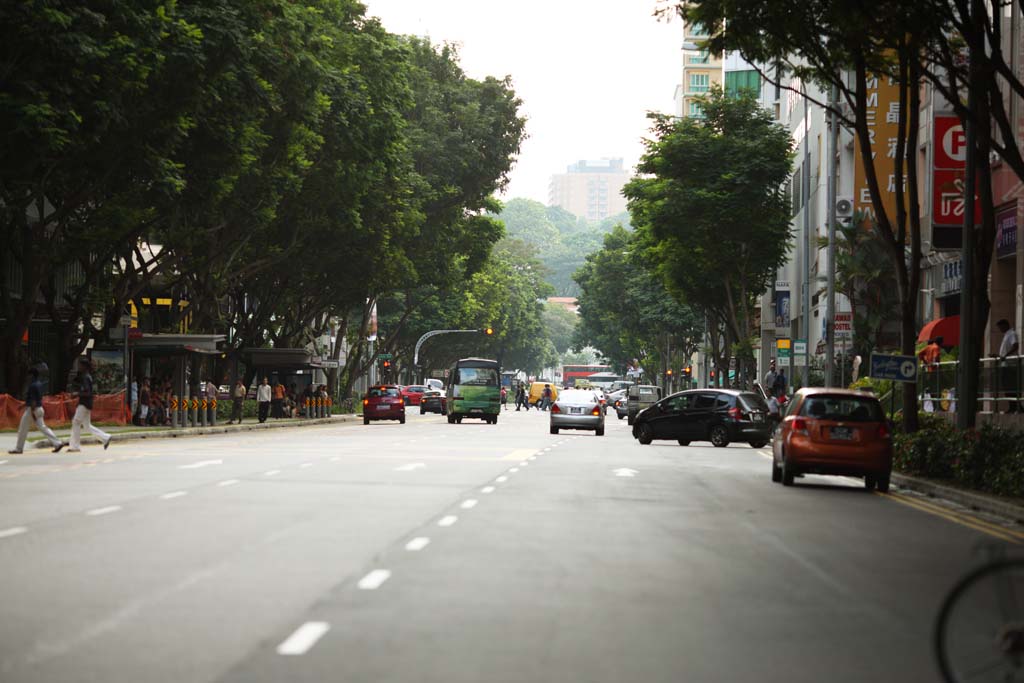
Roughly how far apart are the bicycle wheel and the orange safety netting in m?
32.4

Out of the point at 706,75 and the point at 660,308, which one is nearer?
the point at 660,308

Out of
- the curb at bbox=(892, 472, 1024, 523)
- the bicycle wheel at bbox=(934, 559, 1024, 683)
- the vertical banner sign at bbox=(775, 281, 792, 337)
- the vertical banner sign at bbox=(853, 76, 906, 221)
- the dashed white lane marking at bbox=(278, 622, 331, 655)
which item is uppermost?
the vertical banner sign at bbox=(853, 76, 906, 221)

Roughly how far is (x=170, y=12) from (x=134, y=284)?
43.9 ft

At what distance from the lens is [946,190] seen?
3472 centimetres

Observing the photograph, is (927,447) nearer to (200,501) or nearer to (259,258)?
(200,501)

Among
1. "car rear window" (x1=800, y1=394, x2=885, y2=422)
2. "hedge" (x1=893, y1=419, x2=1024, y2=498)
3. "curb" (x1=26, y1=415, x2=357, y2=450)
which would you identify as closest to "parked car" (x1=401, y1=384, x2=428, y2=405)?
"curb" (x1=26, y1=415, x2=357, y2=450)

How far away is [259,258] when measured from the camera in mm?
51625

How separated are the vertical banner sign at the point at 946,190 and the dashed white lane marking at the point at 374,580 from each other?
25.3 m

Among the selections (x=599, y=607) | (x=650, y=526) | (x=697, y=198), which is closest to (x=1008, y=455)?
(x=650, y=526)

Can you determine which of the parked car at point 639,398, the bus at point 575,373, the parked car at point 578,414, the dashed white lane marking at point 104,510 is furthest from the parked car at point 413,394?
the bus at point 575,373

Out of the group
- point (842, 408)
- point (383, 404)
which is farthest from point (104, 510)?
point (383, 404)

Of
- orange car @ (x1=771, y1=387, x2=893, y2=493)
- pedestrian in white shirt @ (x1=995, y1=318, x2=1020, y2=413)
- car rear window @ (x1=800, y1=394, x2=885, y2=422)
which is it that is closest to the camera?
orange car @ (x1=771, y1=387, x2=893, y2=493)

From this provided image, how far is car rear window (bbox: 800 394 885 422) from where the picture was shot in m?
22.6

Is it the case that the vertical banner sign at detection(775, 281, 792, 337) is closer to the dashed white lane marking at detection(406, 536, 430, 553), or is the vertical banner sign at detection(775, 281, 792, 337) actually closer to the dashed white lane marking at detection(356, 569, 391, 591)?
the dashed white lane marking at detection(406, 536, 430, 553)
